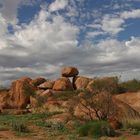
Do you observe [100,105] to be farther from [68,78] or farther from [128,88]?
[68,78]

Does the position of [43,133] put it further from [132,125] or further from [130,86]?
[130,86]

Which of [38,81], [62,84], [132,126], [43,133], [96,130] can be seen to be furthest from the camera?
[38,81]

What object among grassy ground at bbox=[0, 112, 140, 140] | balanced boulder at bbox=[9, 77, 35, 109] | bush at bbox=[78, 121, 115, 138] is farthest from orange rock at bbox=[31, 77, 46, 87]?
bush at bbox=[78, 121, 115, 138]

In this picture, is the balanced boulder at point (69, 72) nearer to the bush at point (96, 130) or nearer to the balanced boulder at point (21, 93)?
the balanced boulder at point (21, 93)

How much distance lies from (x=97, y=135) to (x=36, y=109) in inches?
784

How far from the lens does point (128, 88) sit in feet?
145

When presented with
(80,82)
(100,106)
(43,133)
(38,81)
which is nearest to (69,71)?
(80,82)

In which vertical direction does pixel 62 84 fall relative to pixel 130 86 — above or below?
above

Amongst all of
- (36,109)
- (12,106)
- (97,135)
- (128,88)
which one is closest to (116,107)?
(97,135)

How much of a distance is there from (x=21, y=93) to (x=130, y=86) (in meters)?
13.7

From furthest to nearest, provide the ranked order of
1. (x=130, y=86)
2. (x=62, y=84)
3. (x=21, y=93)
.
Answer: (x=62, y=84) < (x=21, y=93) < (x=130, y=86)

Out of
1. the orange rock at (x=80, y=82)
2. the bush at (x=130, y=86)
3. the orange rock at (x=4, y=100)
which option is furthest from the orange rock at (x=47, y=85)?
the bush at (x=130, y=86)

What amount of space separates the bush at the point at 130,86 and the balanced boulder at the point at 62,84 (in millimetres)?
7231

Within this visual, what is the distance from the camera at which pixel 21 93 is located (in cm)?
4853
